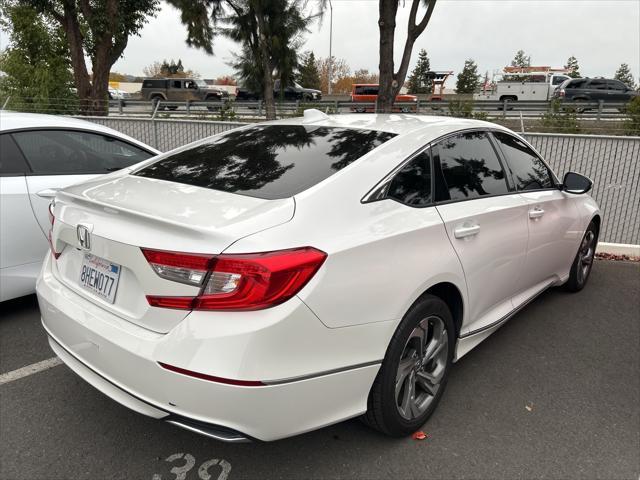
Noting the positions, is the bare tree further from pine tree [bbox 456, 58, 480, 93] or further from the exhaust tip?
pine tree [bbox 456, 58, 480, 93]

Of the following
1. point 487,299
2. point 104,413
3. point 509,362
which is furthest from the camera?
point 509,362

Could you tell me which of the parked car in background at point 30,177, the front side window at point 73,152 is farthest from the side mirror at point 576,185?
the parked car in background at point 30,177

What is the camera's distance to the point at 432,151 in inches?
107

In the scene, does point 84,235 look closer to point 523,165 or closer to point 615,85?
point 523,165

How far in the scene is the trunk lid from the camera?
1.87 meters

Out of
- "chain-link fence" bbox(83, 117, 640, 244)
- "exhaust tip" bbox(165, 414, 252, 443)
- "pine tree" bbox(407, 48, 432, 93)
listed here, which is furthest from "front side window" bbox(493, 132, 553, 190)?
"pine tree" bbox(407, 48, 432, 93)

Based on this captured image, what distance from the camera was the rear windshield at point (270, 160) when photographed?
229cm

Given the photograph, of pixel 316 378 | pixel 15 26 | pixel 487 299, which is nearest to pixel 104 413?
pixel 316 378

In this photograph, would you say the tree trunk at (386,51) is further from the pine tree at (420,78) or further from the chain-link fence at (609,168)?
the pine tree at (420,78)

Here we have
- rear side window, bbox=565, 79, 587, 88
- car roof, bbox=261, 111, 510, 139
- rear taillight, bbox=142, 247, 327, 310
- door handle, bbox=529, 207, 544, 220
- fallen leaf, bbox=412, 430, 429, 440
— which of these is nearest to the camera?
rear taillight, bbox=142, 247, 327, 310

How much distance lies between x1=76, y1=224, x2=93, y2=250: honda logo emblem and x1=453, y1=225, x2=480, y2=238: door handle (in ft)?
5.61

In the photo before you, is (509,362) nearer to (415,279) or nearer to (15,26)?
(415,279)

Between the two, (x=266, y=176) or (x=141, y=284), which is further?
(x=266, y=176)

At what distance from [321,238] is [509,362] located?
2088 millimetres
